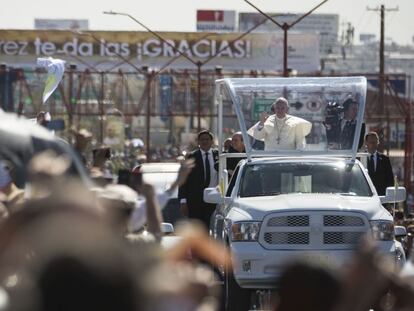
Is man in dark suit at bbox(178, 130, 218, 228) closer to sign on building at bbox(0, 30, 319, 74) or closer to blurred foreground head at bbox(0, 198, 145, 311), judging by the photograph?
blurred foreground head at bbox(0, 198, 145, 311)

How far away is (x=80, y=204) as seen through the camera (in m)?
5.07

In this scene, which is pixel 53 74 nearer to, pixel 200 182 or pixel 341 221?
pixel 200 182

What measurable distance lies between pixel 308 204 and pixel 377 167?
4.36 metres

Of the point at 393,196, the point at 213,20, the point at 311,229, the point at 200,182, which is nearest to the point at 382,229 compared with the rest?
the point at 311,229

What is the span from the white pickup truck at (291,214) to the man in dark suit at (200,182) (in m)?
1.81

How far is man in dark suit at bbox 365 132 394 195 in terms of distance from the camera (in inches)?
739

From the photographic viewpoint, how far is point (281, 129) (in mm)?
17594

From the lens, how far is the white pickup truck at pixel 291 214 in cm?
1438

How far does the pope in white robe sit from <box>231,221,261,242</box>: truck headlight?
2.64 meters

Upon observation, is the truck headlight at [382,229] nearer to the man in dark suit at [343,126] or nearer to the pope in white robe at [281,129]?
the man in dark suit at [343,126]

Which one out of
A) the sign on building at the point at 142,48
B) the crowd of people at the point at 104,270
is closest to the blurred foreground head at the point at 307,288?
the crowd of people at the point at 104,270

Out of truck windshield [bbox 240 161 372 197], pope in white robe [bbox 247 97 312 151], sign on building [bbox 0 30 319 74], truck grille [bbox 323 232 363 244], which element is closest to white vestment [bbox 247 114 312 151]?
pope in white robe [bbox 247 97 312 151]

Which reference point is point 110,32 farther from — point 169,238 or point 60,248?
point 60,248

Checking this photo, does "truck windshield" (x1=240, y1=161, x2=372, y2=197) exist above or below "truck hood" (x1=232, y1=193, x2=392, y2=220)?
above
